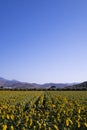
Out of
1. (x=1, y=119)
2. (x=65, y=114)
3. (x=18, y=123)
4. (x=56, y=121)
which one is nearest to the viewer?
(x=18, y=123)

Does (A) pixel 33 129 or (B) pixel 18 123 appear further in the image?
(B) pixel 18 123

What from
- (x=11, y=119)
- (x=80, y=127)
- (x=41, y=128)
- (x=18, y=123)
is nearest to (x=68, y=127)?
(x=80, y=127)

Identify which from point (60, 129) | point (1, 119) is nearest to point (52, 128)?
point (60, 129)

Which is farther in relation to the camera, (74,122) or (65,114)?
(65,114)

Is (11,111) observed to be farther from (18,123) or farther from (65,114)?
(18,123)

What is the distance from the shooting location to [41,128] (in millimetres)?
9922

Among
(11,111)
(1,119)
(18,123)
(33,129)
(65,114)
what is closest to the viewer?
(33,129)

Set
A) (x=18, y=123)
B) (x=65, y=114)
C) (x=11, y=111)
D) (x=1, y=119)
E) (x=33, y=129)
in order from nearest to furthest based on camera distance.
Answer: (x=33, y=129)
(x=18, y=123)
(x=1, y=119)
(x=65, y=114)
(x=11, y=111)

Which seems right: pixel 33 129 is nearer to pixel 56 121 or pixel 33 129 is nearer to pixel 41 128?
pixel 41 128

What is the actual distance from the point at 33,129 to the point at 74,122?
1.94 metres

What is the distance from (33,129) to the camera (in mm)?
9844

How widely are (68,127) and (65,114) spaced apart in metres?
2.78

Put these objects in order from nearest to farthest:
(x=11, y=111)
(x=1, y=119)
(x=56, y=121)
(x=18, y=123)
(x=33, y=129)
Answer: (x=33, y=129) → (x=18, y=123) → (x=56, y=121) → (x=1, y=119) → (x=11, y=111)

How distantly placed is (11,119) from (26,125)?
1.86 meters
